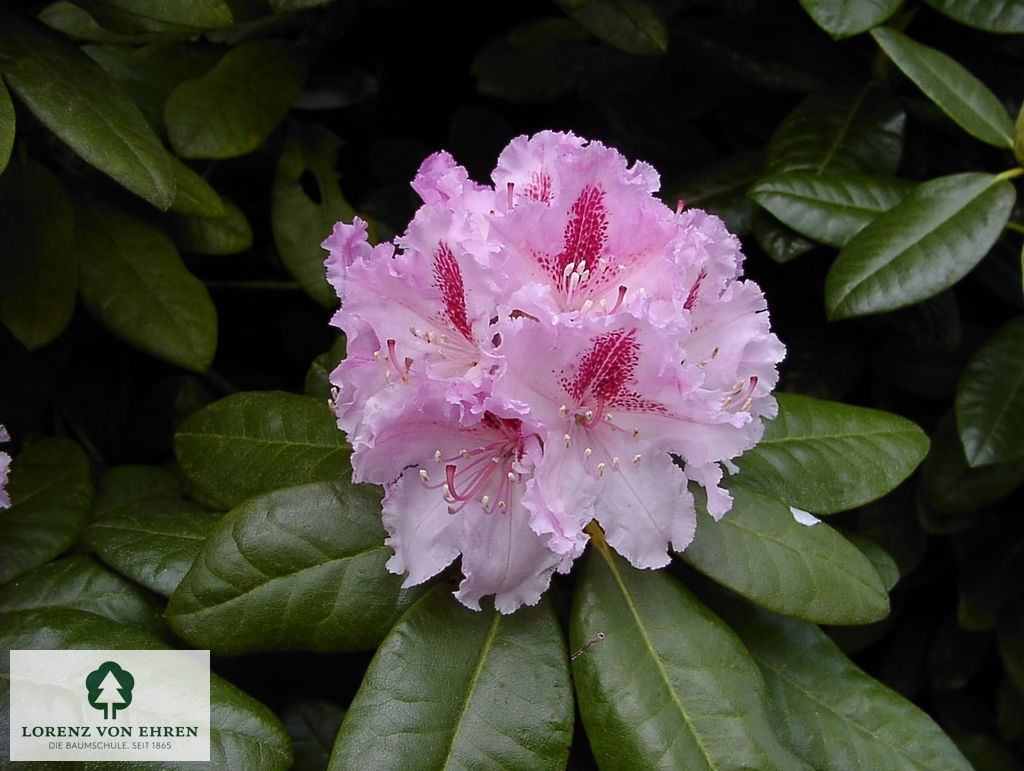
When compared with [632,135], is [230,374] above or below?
below

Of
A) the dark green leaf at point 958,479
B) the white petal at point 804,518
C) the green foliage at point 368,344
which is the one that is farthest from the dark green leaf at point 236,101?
the dark green leaf at point 958,479

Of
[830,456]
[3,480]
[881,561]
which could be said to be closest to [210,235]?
[3,480]

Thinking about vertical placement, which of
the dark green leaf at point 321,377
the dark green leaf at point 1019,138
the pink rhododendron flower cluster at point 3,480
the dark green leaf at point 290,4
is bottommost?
the pink rhododendron flower cluster at point 3,480

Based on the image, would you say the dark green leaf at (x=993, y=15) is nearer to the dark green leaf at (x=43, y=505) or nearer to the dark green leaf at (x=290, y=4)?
the dark green leaf at (x=290, y=4)

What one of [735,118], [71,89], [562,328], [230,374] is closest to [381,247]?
[562,328]

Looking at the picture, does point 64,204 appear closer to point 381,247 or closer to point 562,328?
point 381,247
